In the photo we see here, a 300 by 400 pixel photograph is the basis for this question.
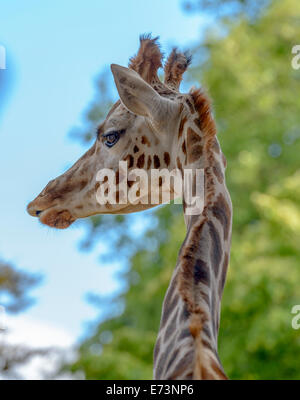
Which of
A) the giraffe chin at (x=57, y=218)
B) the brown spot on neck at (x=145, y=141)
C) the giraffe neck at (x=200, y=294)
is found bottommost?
the giraffe neck at (x=200, y=294)

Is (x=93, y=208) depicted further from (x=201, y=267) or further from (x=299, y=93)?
(x=299, y=93)

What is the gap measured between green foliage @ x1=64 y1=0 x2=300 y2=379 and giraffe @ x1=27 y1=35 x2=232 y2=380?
594cm

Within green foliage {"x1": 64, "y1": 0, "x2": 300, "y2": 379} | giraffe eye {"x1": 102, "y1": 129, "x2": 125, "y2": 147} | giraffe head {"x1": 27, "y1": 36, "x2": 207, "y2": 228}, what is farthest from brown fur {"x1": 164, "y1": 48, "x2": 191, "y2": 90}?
green foliage {"x1": 64, "y1": 0, "x2": 300, "y2": 379}

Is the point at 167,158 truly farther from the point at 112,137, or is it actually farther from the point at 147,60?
the point at 147,60

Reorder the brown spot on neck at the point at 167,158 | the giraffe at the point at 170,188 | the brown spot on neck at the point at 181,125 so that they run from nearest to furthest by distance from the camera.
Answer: the giraffe at the point at 170,188 → the brown spot on neck at the point at 181,125 → the brown spot on neck at the point at 167,158

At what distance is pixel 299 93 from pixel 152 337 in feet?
21.1

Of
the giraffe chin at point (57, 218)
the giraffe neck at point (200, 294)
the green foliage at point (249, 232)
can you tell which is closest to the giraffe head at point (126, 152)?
the giraffe chin at point (57, 218)

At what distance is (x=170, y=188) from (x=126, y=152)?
13.1 inches

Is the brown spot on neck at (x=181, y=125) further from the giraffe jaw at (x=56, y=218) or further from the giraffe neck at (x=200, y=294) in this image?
the giraffe jaw at (x=56, y=218)

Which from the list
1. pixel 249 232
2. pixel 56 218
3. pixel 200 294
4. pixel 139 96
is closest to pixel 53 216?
pixel 56 218

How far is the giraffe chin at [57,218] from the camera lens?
3.58 m

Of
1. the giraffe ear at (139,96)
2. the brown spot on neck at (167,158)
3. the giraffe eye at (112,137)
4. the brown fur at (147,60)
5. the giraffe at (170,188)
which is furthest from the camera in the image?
the brown fur at (147,60)

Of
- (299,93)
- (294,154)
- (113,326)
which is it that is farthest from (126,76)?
(113,326)
